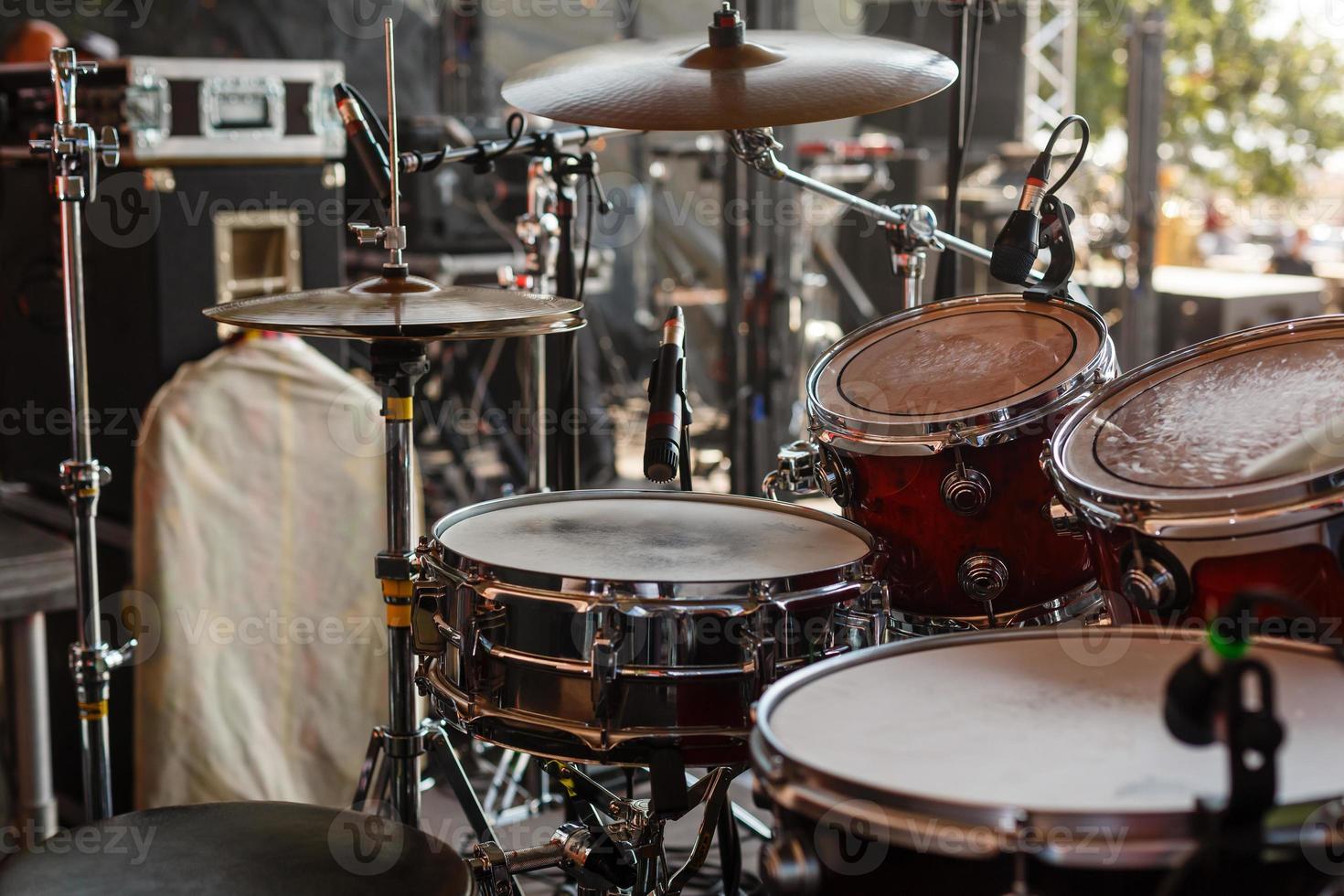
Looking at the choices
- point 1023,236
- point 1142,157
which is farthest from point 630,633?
point 1142,157

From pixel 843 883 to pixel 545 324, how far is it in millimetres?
766

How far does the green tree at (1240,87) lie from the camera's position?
1020cm

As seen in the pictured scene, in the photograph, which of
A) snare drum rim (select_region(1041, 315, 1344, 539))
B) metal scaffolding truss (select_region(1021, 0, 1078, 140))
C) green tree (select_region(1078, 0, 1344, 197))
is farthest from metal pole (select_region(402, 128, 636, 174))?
green tree (select_region(1078, 0, 1344, 197))

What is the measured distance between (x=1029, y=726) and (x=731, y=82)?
949 mm

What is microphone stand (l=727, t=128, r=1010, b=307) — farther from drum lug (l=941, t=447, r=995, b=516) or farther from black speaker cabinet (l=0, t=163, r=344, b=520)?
black speaker cabinet (l=0, t=163, r=344, b=520)

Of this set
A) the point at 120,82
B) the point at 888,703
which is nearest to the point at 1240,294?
the point at 120,82

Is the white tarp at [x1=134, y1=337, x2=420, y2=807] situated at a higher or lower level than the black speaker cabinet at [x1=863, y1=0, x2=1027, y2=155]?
lower

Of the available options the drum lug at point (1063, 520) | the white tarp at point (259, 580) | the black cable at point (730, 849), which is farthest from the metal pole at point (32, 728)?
the drum lug at point (1063, 520)

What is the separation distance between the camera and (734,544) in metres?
1.46

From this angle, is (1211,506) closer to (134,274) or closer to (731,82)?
(731,82)

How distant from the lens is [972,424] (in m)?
1.49

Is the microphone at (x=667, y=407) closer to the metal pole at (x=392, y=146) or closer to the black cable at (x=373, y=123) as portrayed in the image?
the metal pole at (x=392, y=146)

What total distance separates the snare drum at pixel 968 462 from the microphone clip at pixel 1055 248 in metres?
0.02

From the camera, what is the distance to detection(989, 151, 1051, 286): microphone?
1592 millimetres
